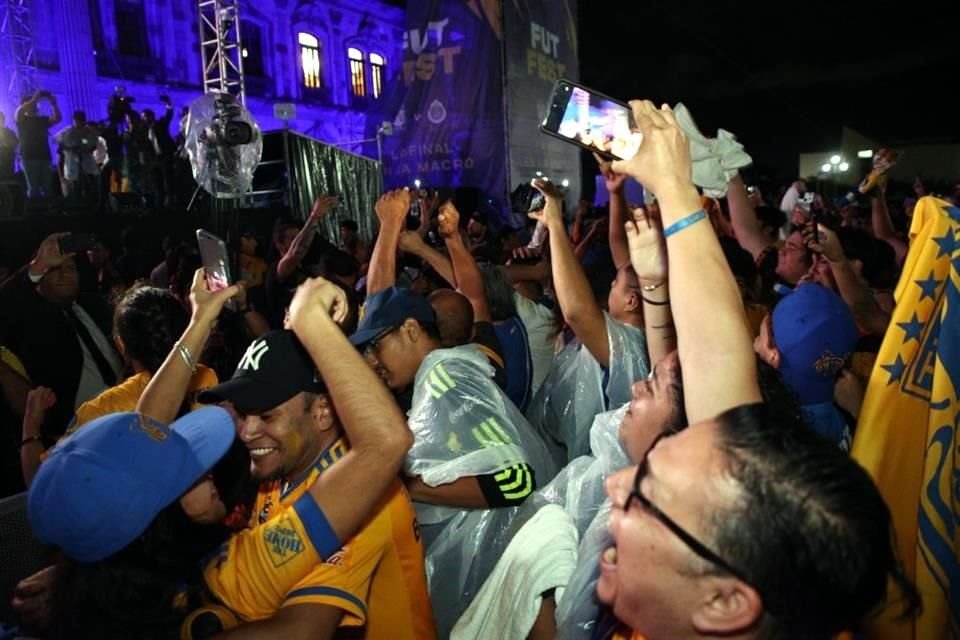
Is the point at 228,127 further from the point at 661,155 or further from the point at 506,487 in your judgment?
the point at 661,155

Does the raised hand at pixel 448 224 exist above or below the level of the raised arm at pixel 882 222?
above

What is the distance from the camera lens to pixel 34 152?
1092 centimetres

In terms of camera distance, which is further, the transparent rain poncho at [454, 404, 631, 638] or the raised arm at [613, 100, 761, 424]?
the transparent rain poncho at [454, 404, 631, 638]

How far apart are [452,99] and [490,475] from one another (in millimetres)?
11970

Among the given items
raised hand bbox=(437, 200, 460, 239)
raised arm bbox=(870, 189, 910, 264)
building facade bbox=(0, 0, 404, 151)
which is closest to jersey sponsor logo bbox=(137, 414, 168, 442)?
raised hand bbox=(437, 200, 460, 239)

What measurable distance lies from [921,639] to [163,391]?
2.22m

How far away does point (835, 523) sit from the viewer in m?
0.98

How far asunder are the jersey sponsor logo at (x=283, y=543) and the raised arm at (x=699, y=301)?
89 centimetres

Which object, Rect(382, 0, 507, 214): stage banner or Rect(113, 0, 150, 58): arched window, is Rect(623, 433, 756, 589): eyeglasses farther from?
Rect(113, 0, 150, 58): arched window

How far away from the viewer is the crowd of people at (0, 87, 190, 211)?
10.8 m

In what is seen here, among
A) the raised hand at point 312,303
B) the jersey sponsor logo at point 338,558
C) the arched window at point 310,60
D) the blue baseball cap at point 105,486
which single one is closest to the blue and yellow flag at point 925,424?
the jersey sponsor logo at point 338,558

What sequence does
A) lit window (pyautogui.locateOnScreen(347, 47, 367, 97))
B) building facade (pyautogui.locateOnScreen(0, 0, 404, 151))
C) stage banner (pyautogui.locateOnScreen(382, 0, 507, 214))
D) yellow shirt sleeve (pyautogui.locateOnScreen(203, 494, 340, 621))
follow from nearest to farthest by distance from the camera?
yellow shirt sleeve (pyautogui.locateOnScreen(203, 494, 340, 621)) < stage banner (pyautogui.locateOnScreen(382, 0, 507, 214)) < building facade (pyautogui.locateOnScreen(0, 0, 404, 151)) < lit window (pyautogui.locateOnScreen(347, 47, 367, 97))

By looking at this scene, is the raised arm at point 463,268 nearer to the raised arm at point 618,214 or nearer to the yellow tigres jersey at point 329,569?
the raised arm at point 618,214

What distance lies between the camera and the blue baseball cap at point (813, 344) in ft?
6.89
